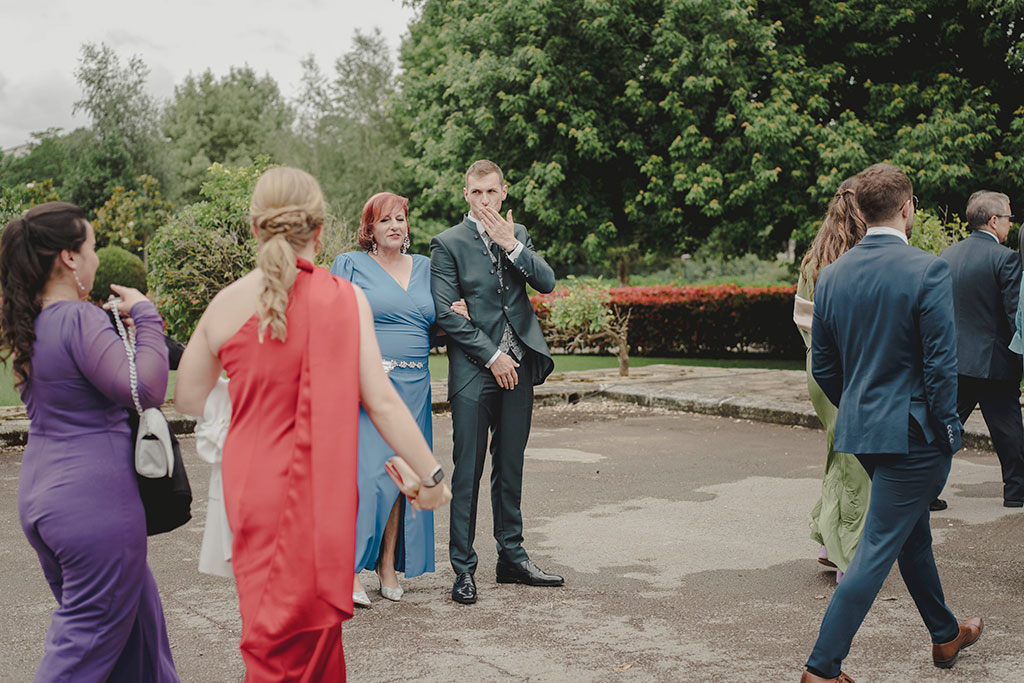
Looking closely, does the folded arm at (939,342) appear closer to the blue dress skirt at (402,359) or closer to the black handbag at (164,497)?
the blue dress skirt at (402,359)

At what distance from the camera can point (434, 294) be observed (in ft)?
17.9

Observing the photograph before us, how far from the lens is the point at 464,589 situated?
5227mm

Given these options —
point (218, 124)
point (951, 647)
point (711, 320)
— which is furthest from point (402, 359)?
point (218, 124)

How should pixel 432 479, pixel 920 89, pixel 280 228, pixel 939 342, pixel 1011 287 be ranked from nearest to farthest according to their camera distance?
pixel 280 228
pixel 432 479
pixel 939 342
pixel 1011 287
pixel 920 89

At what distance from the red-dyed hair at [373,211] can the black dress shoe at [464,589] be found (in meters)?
1.84

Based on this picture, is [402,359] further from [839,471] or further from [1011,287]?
[1011,287]

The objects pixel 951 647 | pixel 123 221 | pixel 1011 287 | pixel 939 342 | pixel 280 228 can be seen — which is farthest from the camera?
pixel 123 221

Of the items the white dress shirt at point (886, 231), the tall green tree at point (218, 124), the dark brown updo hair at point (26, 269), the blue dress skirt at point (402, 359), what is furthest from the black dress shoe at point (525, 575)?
the tall green tree at point (218, 124)

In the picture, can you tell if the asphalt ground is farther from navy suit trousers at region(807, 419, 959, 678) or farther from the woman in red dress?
the woman in red dress

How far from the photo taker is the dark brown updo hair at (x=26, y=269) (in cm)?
308

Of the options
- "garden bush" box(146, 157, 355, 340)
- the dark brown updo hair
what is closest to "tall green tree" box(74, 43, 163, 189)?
"garden bush" box(146, 157, 355, 340)

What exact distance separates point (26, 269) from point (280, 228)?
36.6 inches

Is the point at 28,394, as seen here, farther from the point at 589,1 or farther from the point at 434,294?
the point at 589,1

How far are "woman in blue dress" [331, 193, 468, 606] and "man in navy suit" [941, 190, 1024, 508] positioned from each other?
4179mm
